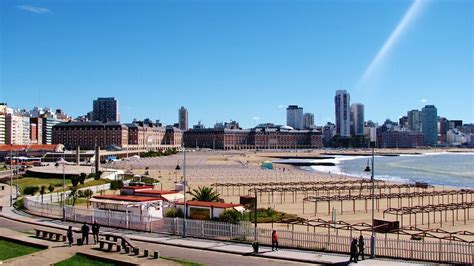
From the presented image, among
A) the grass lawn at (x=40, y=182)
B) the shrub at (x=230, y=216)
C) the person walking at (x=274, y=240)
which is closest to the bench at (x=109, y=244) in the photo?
the person walking at (x=274, y=240)

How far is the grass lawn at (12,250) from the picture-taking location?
83.4 ft

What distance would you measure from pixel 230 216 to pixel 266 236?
6275 mm

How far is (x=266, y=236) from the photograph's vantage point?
28.6 metres

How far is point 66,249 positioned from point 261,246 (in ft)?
32.0

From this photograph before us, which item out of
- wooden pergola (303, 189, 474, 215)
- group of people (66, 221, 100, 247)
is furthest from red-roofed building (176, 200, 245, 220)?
wooden pergola (303, 189, 474, 215)

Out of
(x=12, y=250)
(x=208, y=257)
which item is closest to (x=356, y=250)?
(x=208, y=257)

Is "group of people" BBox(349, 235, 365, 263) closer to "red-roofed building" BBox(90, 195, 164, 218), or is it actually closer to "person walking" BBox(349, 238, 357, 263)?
"person walking" BBox(349, 238, 357, 263)

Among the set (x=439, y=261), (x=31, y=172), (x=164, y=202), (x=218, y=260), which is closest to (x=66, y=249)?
(x=218, y=260)

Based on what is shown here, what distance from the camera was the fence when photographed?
80.0 feet

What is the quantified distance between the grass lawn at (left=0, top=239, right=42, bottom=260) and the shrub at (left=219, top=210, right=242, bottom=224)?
11840mm

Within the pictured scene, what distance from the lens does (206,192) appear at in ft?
145

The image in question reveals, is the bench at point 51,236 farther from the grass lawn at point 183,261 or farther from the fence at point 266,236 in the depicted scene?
the grass lawn at point 183,261

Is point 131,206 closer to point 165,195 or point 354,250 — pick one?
point 165,195

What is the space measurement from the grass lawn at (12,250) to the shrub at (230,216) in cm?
1184
